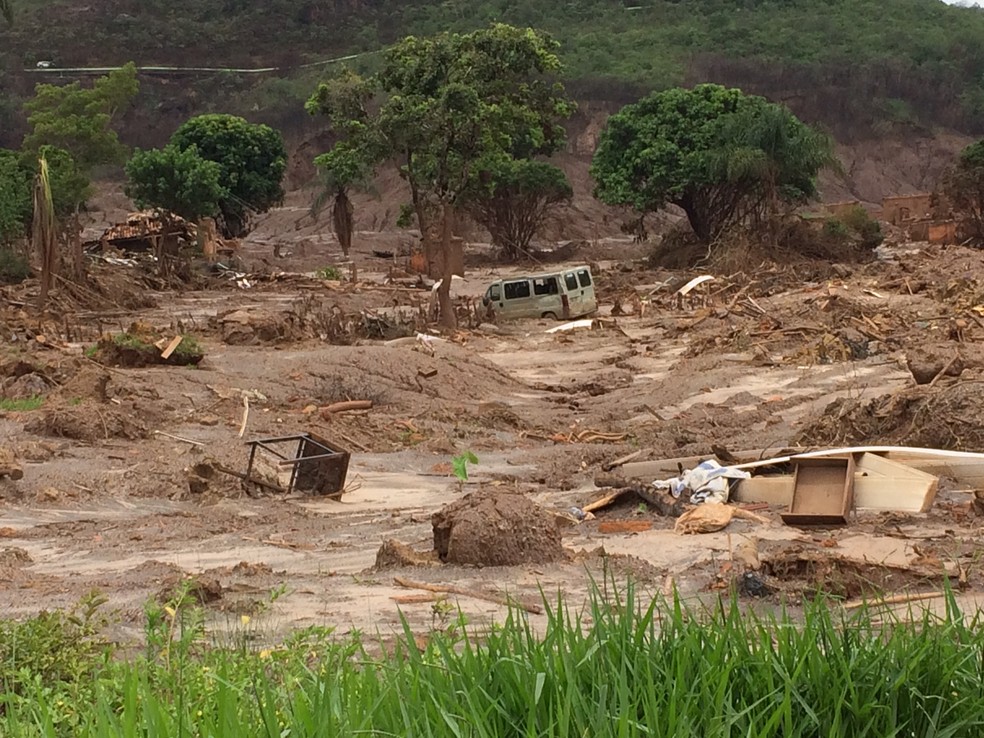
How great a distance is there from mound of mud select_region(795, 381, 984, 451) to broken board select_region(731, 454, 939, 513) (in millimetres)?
1238

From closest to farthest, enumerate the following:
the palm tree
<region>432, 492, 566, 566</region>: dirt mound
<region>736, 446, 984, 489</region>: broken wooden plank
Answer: <region>432, 492, 566, 566</region>: dirt mound, <region>736, 446, 984, 489</region>: broken wooden plank, the palm tree

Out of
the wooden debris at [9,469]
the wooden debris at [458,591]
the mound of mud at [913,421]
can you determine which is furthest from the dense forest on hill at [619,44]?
the wooden debris at [458,591]

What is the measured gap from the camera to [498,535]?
701cm

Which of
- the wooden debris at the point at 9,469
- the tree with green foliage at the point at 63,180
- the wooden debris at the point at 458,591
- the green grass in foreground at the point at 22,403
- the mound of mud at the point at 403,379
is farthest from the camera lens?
the tree with green foliage at the point at 63,180

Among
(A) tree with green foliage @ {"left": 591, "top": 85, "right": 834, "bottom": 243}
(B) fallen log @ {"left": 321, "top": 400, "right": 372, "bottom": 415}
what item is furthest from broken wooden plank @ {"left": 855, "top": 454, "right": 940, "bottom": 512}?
(A) tree with green foliage @ {"left": 591, "top": 85, "right": 834, "bottom": 243}

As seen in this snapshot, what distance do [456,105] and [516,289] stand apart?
4.46 meters

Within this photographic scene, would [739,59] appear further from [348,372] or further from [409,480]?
[409,480]

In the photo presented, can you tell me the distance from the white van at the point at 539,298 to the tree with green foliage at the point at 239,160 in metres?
29.6

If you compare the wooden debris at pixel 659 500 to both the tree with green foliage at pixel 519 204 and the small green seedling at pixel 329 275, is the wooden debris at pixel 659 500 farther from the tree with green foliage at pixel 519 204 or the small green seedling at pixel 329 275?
the tree with green foliage at pixel 519 204

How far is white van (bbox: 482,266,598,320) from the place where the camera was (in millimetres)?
28078

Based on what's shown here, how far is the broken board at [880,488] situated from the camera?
828 centimetres

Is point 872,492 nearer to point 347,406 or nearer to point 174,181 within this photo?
point 347,406

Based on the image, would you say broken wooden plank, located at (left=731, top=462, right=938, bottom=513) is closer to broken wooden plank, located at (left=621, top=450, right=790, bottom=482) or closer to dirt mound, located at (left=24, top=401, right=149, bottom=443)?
broken wooden plank, located at (left=621, top=450, right=790, bottom=482)

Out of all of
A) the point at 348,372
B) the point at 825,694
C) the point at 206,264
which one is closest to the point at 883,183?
the point at 206,264
